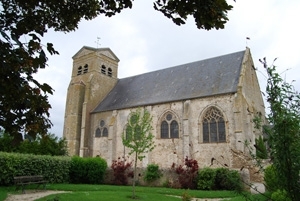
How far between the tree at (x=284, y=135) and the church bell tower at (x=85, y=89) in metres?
23.6

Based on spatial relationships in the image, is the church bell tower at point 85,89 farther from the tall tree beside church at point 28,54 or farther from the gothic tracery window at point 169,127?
the tall tree beside church at point 28,54

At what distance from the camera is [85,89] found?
27969mm

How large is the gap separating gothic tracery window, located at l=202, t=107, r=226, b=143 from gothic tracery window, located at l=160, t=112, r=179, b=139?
7.95 ft

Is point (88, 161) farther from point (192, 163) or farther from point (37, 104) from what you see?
point (37, 104)

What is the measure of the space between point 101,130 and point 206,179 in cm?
1436

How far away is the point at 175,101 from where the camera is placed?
825 inches

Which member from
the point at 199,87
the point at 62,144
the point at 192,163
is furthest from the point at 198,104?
the point at 62,144

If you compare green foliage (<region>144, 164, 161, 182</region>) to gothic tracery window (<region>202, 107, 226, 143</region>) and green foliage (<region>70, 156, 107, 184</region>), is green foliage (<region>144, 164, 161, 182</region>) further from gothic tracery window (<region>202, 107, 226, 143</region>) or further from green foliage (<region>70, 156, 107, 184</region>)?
gothic tracery window (<region>202, 107, 226, 143</region>)

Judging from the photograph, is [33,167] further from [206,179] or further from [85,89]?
[85,89]

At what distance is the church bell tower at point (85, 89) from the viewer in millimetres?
26094

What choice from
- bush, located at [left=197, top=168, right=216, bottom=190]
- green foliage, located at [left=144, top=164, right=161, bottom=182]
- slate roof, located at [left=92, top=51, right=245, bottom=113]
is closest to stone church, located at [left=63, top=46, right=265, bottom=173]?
slate roof, located at [left=92, top=51, right=245, bottom=113]

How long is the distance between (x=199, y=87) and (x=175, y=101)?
2315mm

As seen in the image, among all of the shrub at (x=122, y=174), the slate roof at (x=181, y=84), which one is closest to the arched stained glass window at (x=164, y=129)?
the slate roof at (x=181, y=84)

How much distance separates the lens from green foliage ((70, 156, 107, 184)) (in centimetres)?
1648
